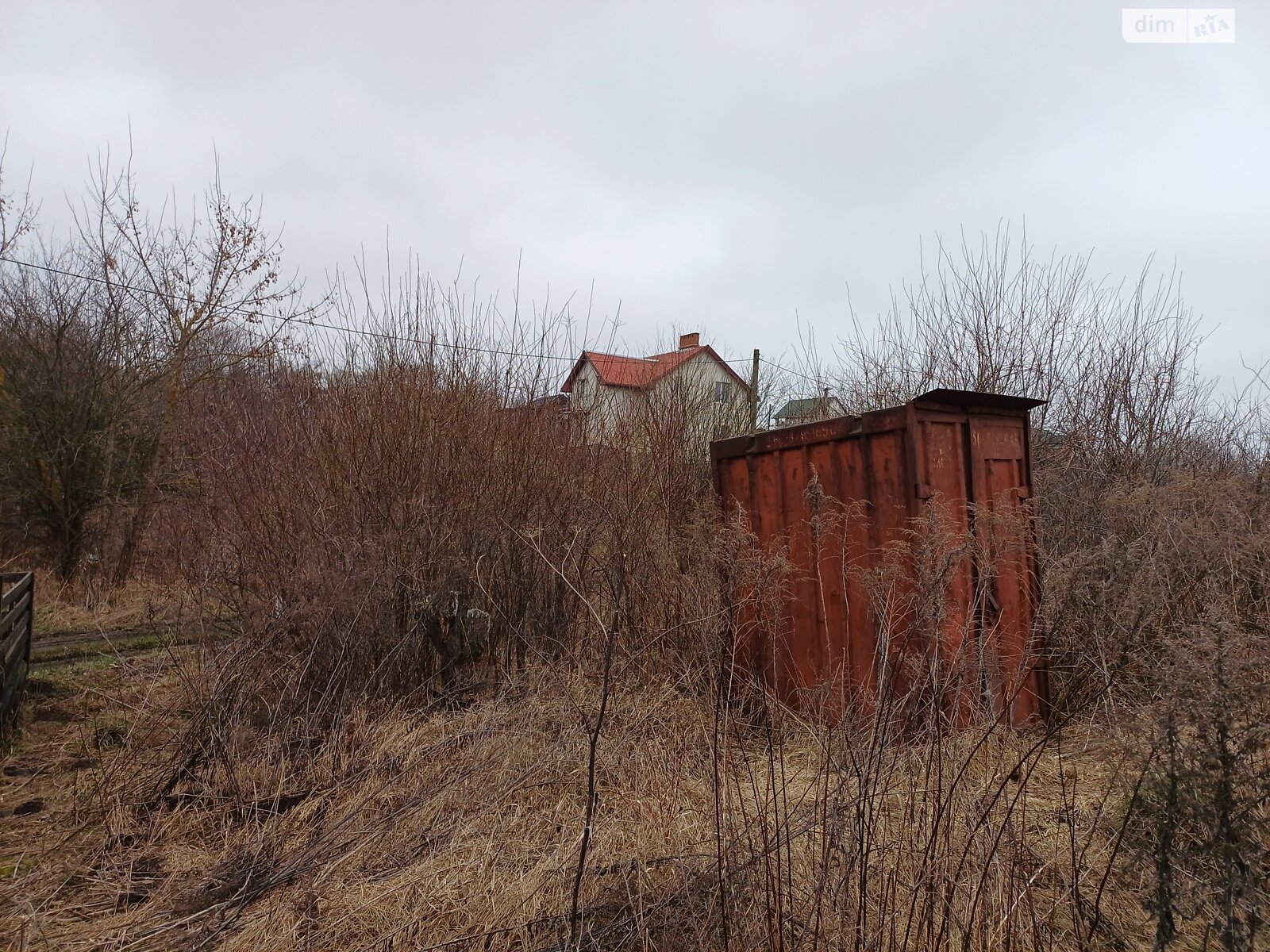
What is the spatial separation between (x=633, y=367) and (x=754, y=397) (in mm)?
2032

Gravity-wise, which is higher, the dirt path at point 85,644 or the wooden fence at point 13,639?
the wooden fence at point 13,639

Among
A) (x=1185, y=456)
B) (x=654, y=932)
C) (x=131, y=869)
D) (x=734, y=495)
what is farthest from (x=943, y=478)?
(x=1185, y=456)

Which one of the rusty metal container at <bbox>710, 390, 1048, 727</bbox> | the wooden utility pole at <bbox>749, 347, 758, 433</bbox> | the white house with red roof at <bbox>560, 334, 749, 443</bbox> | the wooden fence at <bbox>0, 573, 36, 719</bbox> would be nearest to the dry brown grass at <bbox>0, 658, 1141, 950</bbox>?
the rusty metal container at <bbox>710, 390, 1048, 727</bbox>

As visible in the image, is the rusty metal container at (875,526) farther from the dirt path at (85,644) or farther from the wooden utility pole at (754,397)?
the dirt path at (85,644)

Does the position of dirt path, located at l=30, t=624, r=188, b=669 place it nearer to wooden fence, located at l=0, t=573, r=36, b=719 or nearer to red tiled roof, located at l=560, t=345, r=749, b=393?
wooden fence, located at l=0, t=573, r=36, b=719

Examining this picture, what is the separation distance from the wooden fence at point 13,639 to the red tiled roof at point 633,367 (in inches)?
182

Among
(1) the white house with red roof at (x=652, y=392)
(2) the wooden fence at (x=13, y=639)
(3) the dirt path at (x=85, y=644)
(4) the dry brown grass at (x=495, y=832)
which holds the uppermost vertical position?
(1) the white house with red roof at (x=652, y=392)

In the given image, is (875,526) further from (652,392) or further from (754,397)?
(754,397)

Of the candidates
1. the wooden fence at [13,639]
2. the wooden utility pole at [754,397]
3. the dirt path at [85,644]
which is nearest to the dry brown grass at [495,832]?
the wooden fence at [13,639]

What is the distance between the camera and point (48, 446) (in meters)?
11.7

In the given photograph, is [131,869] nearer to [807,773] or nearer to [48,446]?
[807,773]

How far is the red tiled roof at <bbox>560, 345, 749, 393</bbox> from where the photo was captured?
7.72 m

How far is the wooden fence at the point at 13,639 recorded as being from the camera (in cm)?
543

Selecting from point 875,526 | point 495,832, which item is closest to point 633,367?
point 875,526
